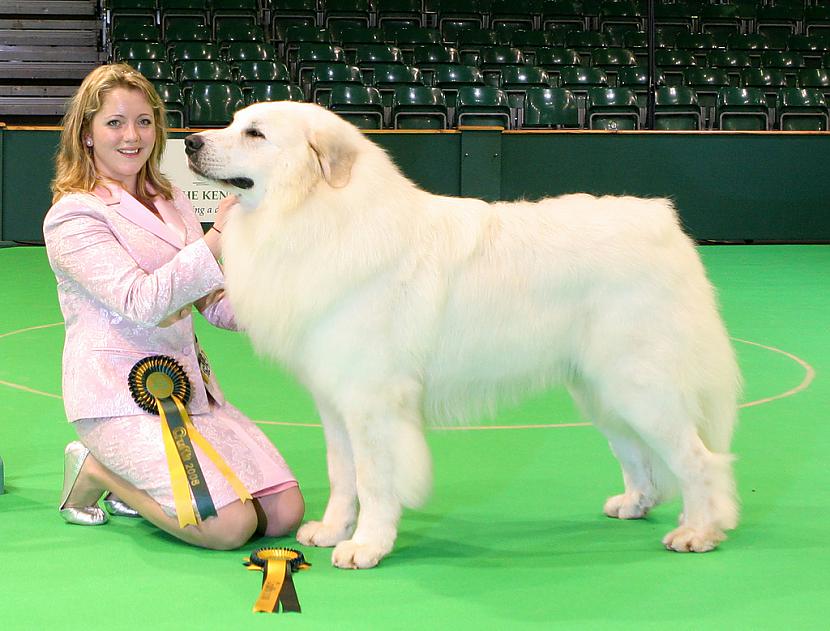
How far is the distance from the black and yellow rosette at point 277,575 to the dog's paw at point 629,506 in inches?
48.3

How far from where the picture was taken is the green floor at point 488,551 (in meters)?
2.87

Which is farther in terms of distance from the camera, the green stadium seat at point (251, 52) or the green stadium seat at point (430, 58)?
the green stadium seat at point (430, 58)

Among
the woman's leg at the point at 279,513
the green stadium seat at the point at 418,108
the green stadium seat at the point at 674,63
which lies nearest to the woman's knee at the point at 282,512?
the woman's leg at the point at 279,513

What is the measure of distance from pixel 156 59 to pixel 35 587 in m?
11.5

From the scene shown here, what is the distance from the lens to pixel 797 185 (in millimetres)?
12906

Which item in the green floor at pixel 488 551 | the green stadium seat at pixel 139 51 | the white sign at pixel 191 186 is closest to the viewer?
the green floor at pixel 488 551

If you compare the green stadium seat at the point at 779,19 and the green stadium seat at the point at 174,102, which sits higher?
the green stadium seat at the point at 779,19

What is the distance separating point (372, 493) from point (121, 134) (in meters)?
1.59

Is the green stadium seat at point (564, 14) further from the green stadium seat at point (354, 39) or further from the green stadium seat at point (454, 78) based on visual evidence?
the green stadium seat at point (354, 39)

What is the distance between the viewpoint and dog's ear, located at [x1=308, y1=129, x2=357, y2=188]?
10.6ft

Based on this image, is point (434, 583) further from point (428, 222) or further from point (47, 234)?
point (47, 234)

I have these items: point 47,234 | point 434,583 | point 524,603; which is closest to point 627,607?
point 524,603

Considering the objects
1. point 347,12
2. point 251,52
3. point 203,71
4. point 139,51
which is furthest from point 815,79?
point 139,51

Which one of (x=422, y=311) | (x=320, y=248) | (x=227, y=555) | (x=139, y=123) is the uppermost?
(x=139, y=123)
